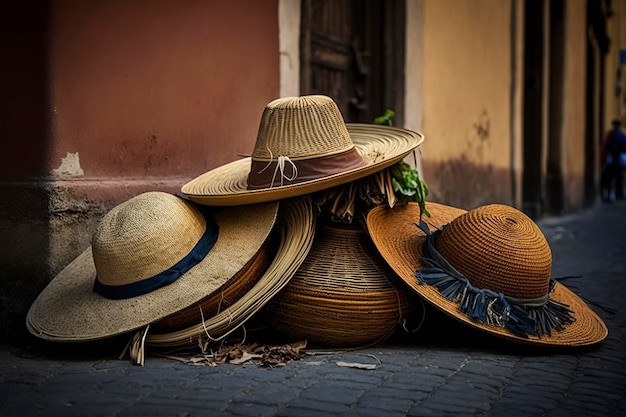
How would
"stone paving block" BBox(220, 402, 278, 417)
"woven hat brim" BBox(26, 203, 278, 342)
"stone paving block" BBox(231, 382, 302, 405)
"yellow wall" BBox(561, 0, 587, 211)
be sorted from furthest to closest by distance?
"yellow wall" BBox(561, 0, 587, 211), "woven hat brim" BBox(26, 203, 278, 342), "stone paving block" BBox(231, 382, 302, 405), "stone paving block" BBox(220, 402, 278, 417)

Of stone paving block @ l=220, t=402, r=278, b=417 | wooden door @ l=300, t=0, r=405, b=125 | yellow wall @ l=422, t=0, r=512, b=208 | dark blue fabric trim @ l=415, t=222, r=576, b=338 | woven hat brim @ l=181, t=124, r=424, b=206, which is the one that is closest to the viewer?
stone paving block @ l=220, t=402, r=278, b=417

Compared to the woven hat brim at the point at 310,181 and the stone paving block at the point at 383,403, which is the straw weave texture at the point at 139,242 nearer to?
the woven hat brim at the point at 310,181

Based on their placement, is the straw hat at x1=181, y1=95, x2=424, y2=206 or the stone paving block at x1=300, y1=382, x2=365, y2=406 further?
the straw hat at x1=181, y1=95, x2=424, y2=206

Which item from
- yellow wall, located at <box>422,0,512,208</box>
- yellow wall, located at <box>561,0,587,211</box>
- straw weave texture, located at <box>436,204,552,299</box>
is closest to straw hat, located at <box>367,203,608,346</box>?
straw weave texture, located at <box>436,204,552,299</box>

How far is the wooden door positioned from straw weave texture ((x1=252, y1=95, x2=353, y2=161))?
6.87 ft

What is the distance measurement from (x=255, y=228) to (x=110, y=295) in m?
0.64

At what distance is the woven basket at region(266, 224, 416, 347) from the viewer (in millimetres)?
3543

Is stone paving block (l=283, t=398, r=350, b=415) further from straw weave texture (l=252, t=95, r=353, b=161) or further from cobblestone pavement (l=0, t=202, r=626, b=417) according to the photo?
straw weave texture (l=252, t=95, r=353, b=161)

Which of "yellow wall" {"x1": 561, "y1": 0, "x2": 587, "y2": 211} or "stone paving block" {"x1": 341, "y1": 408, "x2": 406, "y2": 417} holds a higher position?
"yellow wall" {"x1": 561, "y1": 0, "x2": 587, "y2": 211}

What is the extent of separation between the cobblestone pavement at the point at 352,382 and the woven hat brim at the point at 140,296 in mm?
137

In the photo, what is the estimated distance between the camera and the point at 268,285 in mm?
3486

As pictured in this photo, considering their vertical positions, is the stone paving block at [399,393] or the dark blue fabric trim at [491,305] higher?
the dark blue fabric trim at [491,305]

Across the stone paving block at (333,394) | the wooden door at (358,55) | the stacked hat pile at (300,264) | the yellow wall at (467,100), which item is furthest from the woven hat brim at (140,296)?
the yellow wall at (467,100)

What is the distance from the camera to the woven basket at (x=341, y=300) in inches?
139
